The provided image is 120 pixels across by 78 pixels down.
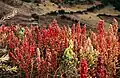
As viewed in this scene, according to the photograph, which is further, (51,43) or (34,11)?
(34,11)

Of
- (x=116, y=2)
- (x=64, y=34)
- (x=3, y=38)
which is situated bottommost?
(x=116, y=2)

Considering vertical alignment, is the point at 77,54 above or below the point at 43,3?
above

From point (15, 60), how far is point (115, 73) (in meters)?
1.78

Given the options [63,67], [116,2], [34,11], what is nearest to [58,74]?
[63,67]

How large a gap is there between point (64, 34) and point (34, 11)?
26.5 m

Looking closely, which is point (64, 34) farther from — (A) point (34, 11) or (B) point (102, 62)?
(A) point (34, 11)

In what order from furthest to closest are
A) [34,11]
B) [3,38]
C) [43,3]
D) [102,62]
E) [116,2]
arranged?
[116,2] → [43,3] → [34,11] → [3,38] → [102,62]

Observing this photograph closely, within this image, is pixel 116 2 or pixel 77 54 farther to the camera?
pixel 116 2

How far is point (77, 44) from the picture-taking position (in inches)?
258

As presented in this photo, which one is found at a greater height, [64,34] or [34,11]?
[64,34]

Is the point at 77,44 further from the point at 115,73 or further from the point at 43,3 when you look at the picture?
the point at 43,3

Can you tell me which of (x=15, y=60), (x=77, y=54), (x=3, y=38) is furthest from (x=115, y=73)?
(x=3, y=38)

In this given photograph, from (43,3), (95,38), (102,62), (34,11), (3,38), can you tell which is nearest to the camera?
(102,62)

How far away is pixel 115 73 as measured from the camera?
588 cm
